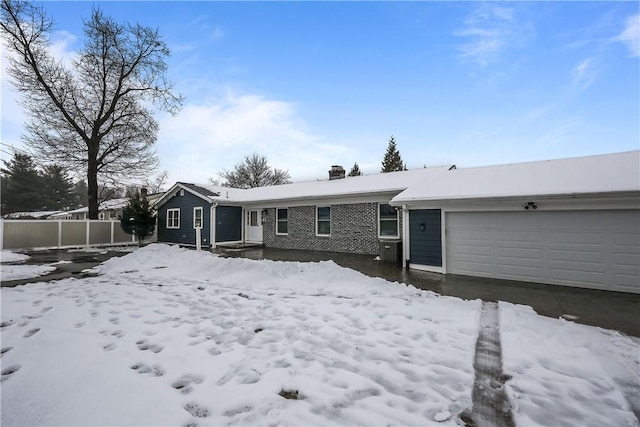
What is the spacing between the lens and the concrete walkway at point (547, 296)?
5062 millimetres

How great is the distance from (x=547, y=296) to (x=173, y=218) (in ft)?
63.5

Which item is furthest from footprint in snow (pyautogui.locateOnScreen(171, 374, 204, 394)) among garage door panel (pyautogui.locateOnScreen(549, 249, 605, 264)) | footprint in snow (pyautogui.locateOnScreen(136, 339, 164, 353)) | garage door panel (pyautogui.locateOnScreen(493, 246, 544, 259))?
garage door panel (pyautogui.locateOnScreen(549, 249, 605, 264))

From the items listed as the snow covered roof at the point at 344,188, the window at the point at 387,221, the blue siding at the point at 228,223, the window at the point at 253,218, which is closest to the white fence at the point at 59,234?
the snow covered roof at the point at 344,188

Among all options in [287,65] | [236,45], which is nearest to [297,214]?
[287,65]

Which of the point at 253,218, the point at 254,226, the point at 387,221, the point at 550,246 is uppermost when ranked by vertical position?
the point at 253,218

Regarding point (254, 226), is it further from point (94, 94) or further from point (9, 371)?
point (94, 94)

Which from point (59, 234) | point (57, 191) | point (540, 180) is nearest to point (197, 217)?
point (59, 234)

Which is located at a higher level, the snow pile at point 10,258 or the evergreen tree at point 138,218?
the evergreen tree at point 138,218

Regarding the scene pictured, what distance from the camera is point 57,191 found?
1527 inches

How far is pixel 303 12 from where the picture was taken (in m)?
10.4

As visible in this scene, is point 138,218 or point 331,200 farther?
point 138,218

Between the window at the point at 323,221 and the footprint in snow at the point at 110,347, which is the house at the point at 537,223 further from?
the footprint in snow at the point at 110,347

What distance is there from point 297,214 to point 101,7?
19411 millimetres

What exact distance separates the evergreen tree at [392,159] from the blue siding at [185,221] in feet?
94.8
